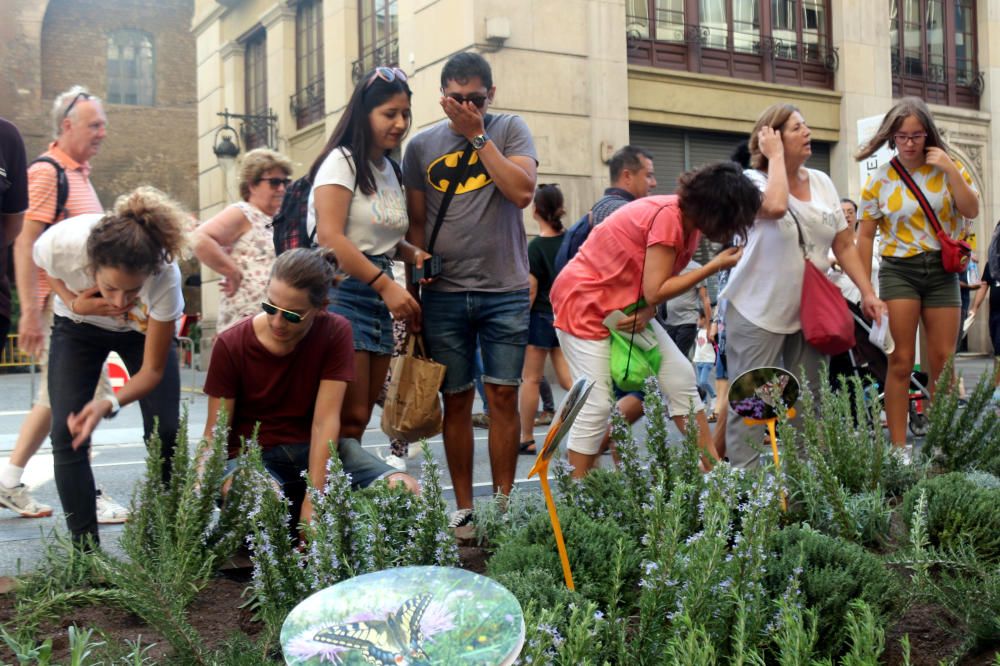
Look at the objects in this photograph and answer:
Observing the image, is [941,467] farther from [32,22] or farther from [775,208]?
[32,22]

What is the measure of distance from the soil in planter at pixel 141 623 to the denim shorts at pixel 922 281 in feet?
13.4

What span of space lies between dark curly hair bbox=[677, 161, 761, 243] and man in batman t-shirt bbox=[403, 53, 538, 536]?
2.38ft

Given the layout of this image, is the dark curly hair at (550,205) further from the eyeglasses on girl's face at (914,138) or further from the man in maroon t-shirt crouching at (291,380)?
the man in maroon t-shirt crouching at (291,380)

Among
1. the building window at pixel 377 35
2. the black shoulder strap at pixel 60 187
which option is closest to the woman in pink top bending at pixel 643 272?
the black shoulder strap at pixel 60 187

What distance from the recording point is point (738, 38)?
1756cm

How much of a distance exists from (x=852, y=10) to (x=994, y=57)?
4577mm

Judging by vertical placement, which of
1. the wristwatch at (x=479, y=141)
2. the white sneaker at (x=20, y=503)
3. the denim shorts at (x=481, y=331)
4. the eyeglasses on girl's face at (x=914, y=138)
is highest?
the eyeglasses on girl's face at (x=914, y=138)

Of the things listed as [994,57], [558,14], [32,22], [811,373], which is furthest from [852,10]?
[32,22]

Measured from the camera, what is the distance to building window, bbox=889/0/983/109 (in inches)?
782

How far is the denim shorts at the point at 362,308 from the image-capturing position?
489 centimetres

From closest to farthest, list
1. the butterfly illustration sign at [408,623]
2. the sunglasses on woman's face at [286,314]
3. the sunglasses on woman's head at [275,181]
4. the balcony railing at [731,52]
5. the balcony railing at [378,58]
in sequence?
1. the butterfly illustration sign at [408,623]
2. the sunglasses on woman's face at [286,314]
3. the sunglasses on woman's head at [275,181]
4. the balcony railing at [731,52]
5. the balcony railing at [378,58]

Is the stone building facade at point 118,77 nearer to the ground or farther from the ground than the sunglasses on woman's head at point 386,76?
farther from the ground

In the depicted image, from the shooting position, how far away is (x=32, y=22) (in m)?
36.8

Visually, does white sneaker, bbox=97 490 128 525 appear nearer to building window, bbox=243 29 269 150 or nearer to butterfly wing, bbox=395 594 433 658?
butterfly wing, bbox=395 594 433 658
